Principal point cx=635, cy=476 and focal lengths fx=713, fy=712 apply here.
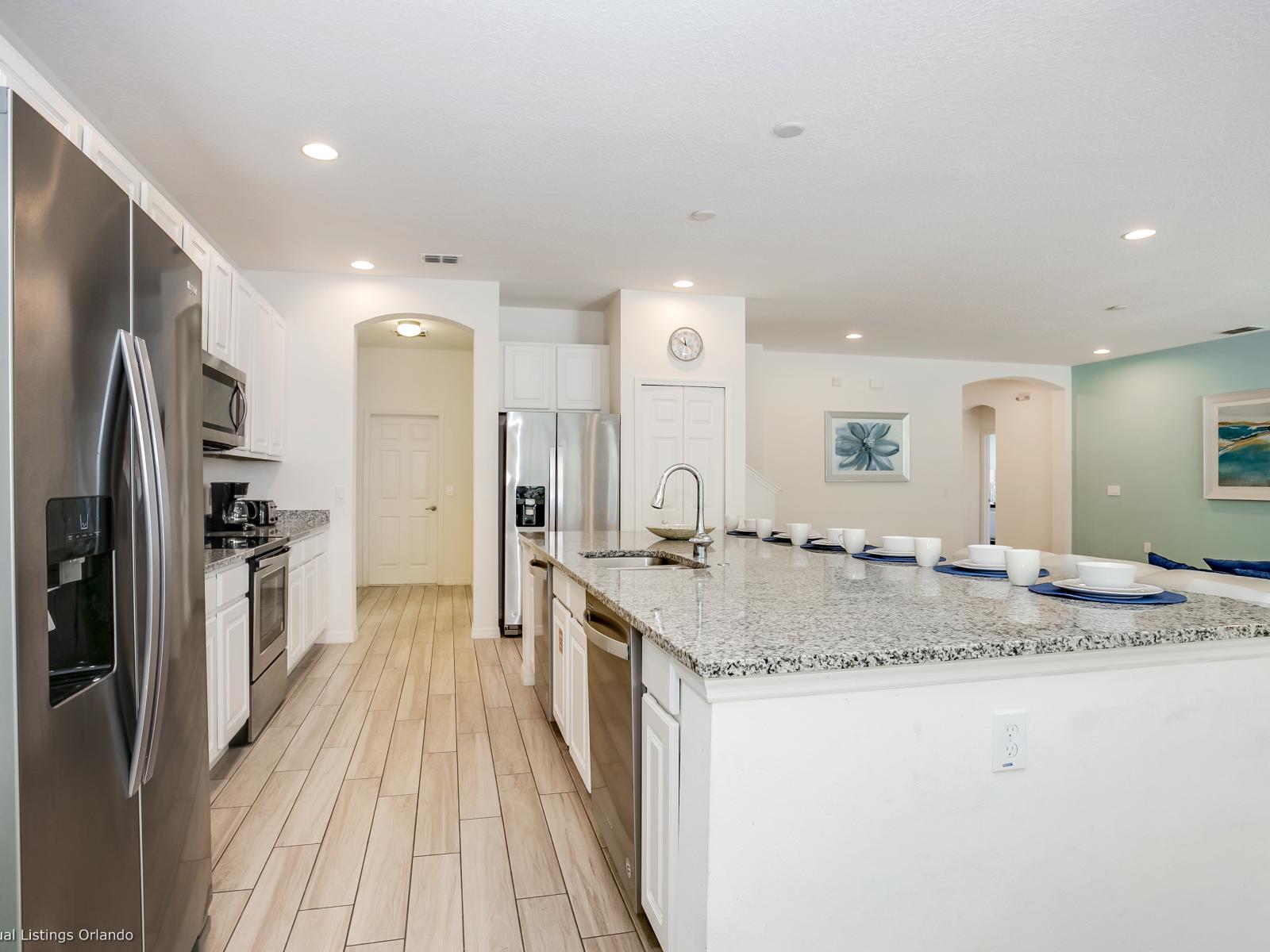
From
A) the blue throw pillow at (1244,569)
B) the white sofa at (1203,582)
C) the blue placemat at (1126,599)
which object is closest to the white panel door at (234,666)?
the blue placemat at (1126,599)

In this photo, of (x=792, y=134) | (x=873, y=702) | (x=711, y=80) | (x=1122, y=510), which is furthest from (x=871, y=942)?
(x=1122, y=510)

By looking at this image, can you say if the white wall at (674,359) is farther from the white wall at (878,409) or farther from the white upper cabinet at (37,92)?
the white upper cabinet at (37,92)

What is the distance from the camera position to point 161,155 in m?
3.21

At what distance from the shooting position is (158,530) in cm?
129

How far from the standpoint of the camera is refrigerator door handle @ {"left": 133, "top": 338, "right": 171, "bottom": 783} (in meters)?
1.27

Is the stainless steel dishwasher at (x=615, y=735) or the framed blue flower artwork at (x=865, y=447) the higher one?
the framed blue flower artwork at (x=865, y=447)

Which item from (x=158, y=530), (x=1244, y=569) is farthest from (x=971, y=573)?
(x=158, y=530)

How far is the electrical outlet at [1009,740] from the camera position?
4.30 ft

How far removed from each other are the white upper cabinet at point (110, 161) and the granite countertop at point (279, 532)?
1.26 m

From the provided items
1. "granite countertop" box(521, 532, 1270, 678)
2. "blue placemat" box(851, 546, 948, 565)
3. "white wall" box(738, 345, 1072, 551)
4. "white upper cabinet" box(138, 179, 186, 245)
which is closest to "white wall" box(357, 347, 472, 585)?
"white wall" box(738, 345, 1072, 551)

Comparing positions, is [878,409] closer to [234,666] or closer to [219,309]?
[219,309]

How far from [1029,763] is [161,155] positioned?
396 cm

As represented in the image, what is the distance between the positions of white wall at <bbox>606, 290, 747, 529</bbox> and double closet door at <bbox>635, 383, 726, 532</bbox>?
2.4 inches

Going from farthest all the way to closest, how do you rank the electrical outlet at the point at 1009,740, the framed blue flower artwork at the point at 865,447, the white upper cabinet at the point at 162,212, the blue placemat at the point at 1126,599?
the framed blue flower artwork at the point at 865,447, the white upper cabinet at the point at 162,212, the blue placemat at the point at 1126,599, the electrical outlet at the point at 1009,740
